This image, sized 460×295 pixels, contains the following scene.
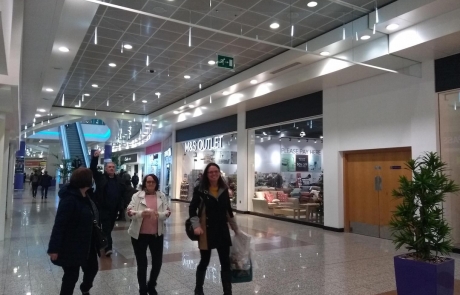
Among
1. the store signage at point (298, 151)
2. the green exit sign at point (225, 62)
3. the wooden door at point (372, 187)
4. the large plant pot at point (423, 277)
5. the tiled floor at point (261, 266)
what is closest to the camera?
the large plant pot at point (423, 277)

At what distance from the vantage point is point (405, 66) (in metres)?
7.07

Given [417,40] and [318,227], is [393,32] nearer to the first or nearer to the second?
[417,40]

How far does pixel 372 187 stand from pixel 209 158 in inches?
352

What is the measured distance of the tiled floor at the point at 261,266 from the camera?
167 inches

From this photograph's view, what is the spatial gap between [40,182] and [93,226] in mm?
17975

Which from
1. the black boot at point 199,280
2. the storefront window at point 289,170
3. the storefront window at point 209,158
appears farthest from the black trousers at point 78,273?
the storefront window at point 209,158

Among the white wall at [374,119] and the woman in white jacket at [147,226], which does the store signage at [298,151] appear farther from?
the woman in white jacket at [147,226]

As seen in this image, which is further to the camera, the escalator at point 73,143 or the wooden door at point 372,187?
the escalator at point 73,143

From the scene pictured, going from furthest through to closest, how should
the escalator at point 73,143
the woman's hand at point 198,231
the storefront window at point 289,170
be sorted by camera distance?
the escalator at point 73,143 → the storefront window at point 289,170 → the woman's hand at point 198,231

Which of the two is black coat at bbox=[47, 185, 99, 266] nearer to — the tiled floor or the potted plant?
the tiled floor

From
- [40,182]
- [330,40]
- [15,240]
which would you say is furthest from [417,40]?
[40,182]

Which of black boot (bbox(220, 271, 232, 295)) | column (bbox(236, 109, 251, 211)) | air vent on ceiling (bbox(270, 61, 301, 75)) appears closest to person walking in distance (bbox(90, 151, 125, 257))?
black boot (bbox(220, 271, 232, 295))

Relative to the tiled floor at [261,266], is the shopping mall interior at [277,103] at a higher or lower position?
higher

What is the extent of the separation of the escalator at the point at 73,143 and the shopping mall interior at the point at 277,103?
41.8 ft
